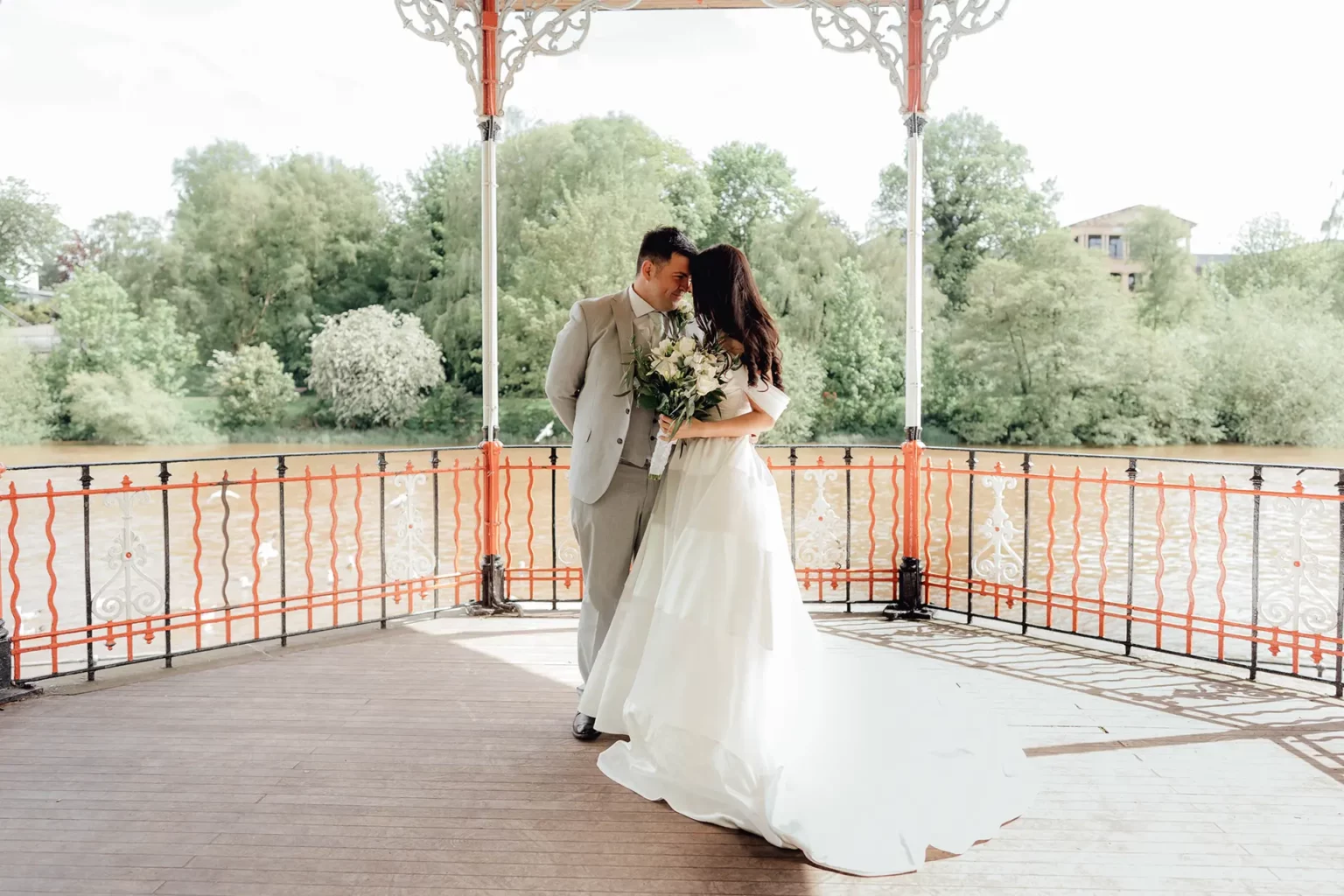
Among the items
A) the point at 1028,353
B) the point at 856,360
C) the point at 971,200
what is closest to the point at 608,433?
the point at 1028,353

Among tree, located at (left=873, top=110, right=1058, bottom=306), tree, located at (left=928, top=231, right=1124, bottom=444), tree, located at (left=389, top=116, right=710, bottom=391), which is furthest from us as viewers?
tree, located at (left=873, top=110, right=1058, bottom=306)

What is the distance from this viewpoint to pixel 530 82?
33375mm

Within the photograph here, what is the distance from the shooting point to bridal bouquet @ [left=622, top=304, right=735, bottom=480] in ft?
9.64

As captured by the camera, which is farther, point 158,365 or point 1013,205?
point 1013,205

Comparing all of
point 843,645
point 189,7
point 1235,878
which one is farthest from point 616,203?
point 1235,878

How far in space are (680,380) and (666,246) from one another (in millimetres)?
507

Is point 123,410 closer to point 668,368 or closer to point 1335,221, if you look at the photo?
point 668,368

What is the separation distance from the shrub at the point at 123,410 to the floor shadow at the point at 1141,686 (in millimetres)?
27539

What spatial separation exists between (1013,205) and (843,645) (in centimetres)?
2895

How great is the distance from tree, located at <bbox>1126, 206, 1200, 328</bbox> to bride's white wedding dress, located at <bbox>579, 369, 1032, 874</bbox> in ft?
100

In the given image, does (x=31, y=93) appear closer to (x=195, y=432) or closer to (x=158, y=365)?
(x=158, y=365)

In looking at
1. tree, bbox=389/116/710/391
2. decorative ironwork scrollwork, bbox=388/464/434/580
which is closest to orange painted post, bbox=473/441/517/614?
decorative ironwork scrollwork, bbox=388/464/434/580

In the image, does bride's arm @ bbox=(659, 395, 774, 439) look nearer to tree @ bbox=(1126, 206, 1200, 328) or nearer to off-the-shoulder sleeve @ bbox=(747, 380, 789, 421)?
off-the-shoulder sleeve @ bbox=(747, 380, 789, 421)

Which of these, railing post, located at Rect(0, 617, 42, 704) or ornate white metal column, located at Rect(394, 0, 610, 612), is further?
ornate white metal column, located at Rect(394, 0, 610, 612)
